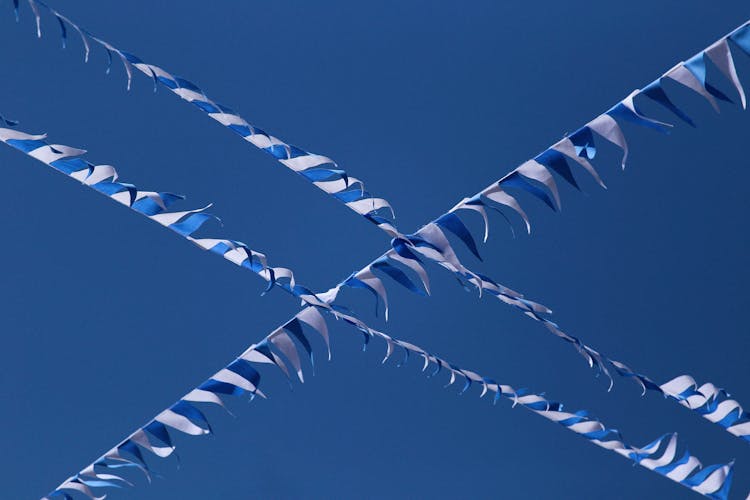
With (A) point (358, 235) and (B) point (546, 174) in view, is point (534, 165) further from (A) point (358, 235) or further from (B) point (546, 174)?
(A) point (358, 235)

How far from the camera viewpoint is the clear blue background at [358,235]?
2.97 metres

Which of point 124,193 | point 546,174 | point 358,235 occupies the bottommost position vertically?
point 124,193

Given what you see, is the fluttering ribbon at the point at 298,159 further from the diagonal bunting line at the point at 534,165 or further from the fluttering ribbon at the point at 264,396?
the fluttering ribbon at the point at 264,396

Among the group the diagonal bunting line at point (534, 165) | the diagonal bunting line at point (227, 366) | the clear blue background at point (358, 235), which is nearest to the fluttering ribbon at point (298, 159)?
the diagonal bunting line at point (534, 165)

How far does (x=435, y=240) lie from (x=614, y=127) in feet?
0.80

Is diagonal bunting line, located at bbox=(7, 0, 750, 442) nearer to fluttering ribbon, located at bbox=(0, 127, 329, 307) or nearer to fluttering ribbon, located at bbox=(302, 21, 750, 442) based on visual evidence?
fluttering ribbon, located at bbox=(302, 21, 750, 442)

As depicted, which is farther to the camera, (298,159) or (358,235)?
(358,235)

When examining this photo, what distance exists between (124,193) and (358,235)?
1835 mm

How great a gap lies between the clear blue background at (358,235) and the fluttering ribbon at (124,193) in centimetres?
169

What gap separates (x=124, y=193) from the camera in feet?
4.16

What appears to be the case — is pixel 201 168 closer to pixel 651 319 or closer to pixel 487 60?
pixel 487 60

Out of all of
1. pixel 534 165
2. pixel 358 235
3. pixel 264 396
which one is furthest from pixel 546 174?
pixel 358 235

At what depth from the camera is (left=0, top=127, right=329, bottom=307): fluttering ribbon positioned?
124 cm

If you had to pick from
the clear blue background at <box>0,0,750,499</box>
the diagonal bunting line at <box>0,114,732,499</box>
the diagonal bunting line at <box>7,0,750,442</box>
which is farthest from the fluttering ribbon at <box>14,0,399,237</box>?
the clear blue background at <box>0,0,750,499</box>
